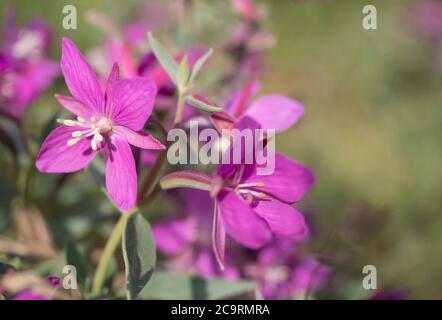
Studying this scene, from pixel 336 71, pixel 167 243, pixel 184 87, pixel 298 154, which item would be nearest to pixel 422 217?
pixel 298 154

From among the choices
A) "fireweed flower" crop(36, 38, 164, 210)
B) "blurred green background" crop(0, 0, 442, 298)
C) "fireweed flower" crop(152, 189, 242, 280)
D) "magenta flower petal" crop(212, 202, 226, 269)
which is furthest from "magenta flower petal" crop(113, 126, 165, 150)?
"blurred green background" crop(0, 0, 442, 298)

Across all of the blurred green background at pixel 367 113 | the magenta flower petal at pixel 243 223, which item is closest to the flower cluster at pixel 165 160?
the magenta flower petal at pixel 243 223

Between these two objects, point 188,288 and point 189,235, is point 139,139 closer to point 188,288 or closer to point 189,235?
point 188,288

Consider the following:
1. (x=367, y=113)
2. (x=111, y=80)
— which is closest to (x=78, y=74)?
(x=111, y=80)

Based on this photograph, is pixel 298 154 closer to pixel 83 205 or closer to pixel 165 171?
pixel 83 205

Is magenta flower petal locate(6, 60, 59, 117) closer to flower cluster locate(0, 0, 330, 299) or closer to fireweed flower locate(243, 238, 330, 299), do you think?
flower cluster locate(0, 0, 330, 299)

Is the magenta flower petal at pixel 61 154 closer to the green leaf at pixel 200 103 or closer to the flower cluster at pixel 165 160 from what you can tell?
the flower cluster at pixel 165 160

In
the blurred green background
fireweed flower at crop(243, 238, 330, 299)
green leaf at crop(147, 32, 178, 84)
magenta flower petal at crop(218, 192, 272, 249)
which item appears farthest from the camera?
the blurred green background
